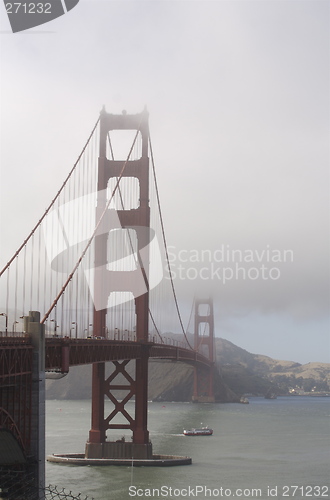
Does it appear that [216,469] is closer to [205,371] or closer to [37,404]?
[37,404]

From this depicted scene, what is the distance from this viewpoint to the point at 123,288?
54125mm

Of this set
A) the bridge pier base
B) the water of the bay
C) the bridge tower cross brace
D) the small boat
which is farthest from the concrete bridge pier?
the small boat

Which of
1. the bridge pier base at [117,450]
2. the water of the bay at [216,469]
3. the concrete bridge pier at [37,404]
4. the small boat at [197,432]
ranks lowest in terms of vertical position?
the water of the bay at [216,469]

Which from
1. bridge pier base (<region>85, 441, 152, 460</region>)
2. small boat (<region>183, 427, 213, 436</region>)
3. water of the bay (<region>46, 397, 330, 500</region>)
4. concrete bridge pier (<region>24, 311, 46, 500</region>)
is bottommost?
water of the bay (<region>46, 397, 330, 500</region>)

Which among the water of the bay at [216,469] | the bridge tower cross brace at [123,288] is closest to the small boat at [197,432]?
the water of the bay at [216,469]

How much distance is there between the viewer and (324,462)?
57969mm

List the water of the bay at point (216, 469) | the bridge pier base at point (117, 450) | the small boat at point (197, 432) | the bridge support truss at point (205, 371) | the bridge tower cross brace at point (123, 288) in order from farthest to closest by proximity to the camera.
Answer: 1. the bridge support truss at point (205, 371)
2. the small boat at point (197, 432)
3. the bridge tower cross brace at point (123, 288)
4. the bridge pier base at point (117, 450)
5. the water of the bay at point (216, 469)

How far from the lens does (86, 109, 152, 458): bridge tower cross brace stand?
52.0 meters

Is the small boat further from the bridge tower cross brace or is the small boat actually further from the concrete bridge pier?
the concrete bridge pier

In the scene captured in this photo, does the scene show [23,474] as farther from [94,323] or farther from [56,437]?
[56,437]

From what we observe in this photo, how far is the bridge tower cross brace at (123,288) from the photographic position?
171 feet

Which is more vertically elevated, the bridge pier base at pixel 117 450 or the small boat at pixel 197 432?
the bridge pier base at pixel 117 450

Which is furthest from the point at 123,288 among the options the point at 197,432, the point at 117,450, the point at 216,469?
the point at 197,432

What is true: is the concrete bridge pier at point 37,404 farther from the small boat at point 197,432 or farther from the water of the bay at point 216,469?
the small boat at point 197,432
